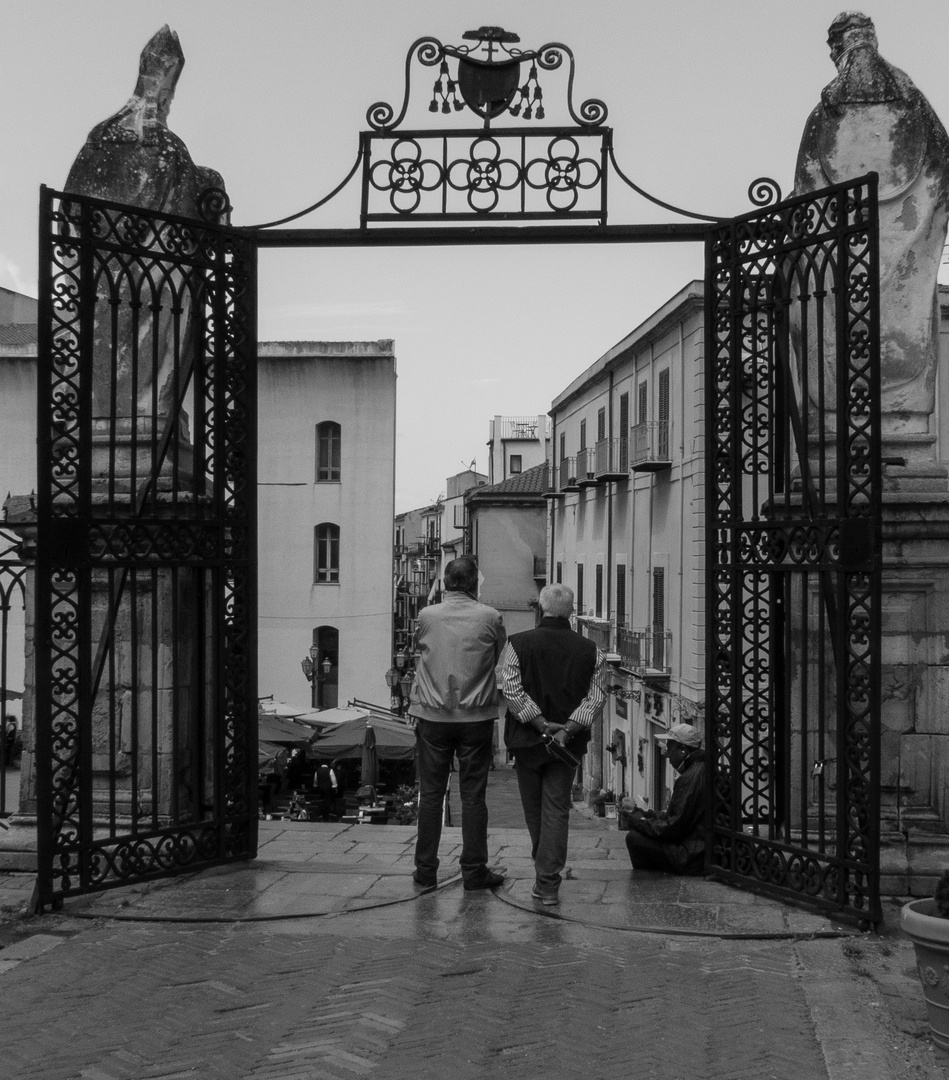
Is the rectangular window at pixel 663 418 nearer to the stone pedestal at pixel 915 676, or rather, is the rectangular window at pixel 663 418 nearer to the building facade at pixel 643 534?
the building facade at pixel 643 534

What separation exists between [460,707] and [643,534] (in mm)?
21585

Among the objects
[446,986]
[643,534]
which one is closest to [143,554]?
[446,986]

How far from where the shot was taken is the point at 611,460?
3070cm

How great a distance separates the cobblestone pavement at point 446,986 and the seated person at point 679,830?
0.18 m

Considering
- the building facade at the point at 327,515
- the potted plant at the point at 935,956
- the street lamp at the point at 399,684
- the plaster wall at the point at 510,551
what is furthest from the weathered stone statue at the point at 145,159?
the plaster wall at the point at 510,551

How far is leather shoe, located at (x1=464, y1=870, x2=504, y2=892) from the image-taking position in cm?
734

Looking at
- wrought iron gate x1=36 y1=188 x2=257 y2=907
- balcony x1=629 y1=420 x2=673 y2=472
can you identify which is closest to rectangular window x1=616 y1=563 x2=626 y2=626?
balcony x1=629 y1=420 x2=673 y2=472

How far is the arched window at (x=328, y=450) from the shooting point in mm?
37188

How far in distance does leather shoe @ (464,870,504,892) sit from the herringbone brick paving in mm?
777

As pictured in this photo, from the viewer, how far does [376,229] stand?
7.81 metres

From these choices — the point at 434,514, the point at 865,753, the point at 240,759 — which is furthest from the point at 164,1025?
the point at 434,514

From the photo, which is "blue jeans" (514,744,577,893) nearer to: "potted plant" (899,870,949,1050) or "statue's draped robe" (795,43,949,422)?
"potted plant" (899,870,949,1050)

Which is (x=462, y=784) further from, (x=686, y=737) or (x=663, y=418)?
(x=663, y=418)

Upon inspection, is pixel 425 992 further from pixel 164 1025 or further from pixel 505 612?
pixel 505 612
